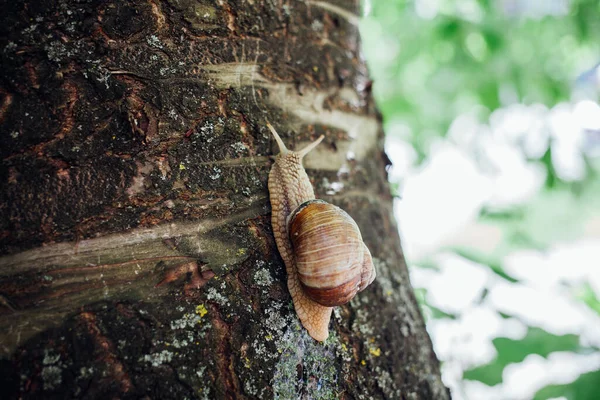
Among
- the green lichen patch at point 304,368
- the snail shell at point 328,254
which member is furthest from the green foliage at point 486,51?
the green lichen patch at point 304,368

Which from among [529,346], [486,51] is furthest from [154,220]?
[486,51]

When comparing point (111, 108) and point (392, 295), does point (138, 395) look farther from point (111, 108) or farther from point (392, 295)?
point (392, 295)

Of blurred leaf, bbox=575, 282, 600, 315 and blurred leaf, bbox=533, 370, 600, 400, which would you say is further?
blurred leaf, bbox=575, 282, 600, 315

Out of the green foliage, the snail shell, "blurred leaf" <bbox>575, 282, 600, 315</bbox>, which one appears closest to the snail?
the snail shell

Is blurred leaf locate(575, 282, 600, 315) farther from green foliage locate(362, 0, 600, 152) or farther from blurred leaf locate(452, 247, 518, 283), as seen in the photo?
green foliage locate(362, 0, 600, 152)

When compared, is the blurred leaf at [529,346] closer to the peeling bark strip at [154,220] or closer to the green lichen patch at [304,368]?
the peeling bark strip at [154,220]

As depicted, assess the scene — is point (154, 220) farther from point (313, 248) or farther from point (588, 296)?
point (588, 296)
